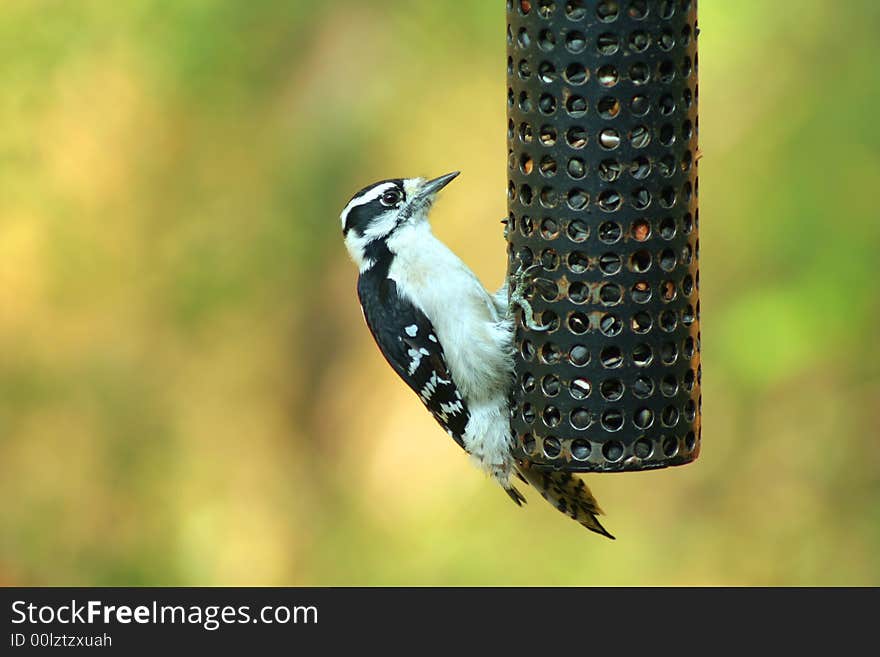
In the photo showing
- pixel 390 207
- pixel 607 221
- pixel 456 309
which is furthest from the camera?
pixel 390 207

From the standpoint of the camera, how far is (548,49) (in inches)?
196

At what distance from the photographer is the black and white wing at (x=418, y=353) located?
5.90 meters

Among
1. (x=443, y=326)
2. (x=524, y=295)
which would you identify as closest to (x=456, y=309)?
(x=443, y=326)

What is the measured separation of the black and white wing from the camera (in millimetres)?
5898

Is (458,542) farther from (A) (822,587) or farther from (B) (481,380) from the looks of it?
(B) (481,380)

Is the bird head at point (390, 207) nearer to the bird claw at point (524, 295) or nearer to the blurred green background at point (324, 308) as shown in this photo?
the bird claw at point (524, 295)

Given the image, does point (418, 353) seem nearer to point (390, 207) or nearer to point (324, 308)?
point (390, 207)

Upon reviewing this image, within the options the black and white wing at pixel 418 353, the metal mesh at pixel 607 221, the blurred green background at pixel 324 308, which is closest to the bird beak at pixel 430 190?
the black and white wing at pixel 418 353

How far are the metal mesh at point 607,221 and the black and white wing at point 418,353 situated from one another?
64 cm

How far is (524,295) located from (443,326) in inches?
25.8

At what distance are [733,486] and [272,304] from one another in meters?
3.94

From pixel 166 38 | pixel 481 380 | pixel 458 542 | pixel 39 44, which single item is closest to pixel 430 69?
pixel 166 38

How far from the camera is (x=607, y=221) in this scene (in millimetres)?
5023

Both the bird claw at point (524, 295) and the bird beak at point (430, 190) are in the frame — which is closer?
the bird claw at point (524, 295)
